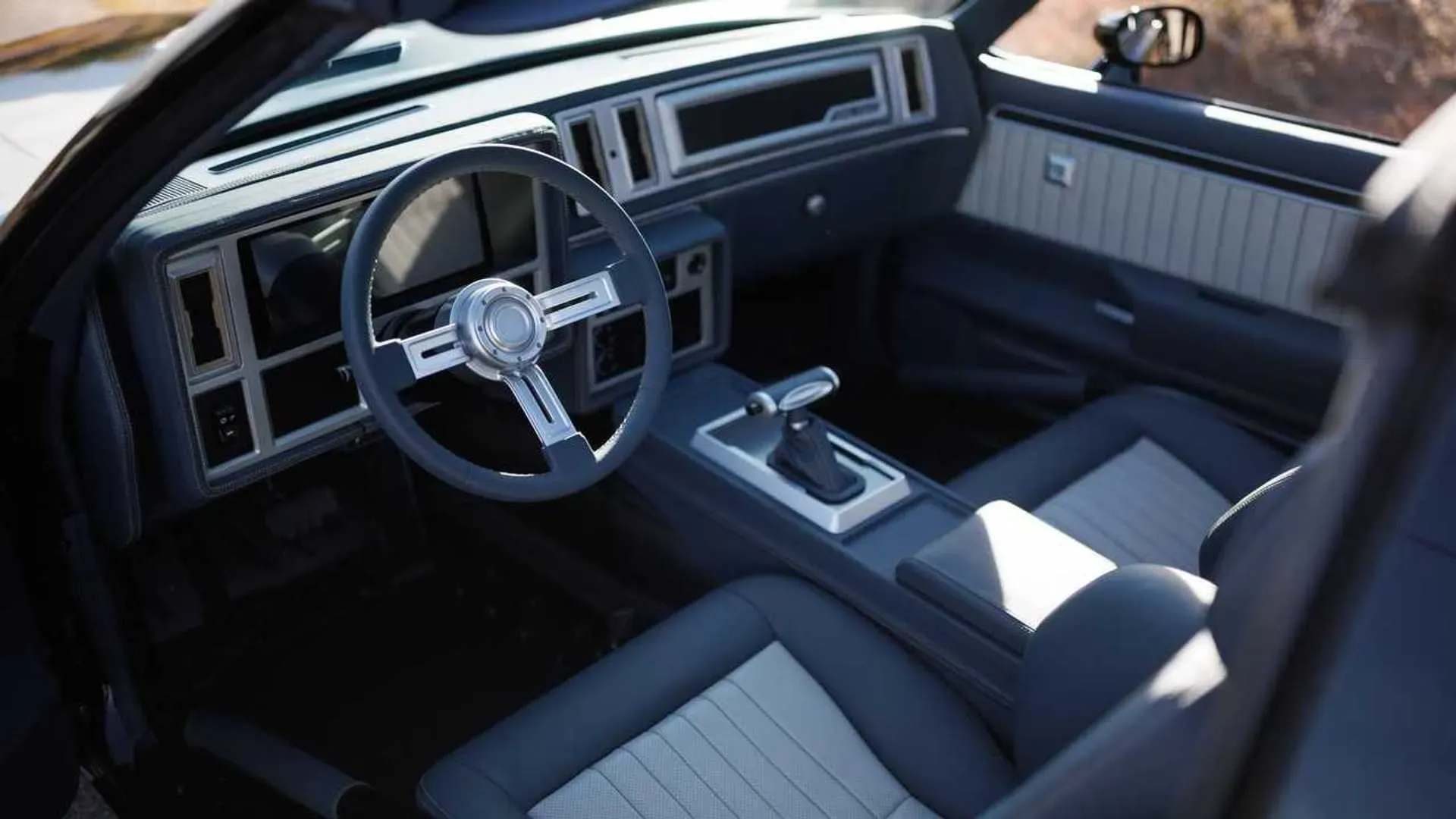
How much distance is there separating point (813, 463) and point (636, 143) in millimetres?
795

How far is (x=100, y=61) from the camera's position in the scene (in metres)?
2.33

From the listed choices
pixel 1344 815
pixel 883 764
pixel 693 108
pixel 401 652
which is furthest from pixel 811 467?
pixel 1344 815

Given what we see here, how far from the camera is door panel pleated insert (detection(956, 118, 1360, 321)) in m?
2.84

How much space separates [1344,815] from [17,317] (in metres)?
1.61

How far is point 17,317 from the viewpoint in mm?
1738

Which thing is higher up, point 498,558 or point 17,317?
point 17,317

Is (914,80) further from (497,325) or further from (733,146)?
(497,325)

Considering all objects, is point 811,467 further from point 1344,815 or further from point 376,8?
point 1344,815

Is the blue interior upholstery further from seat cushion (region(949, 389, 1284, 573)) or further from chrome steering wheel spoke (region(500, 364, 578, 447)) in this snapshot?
chrome steering wheel spoke (region(500, 364, 578, 447))

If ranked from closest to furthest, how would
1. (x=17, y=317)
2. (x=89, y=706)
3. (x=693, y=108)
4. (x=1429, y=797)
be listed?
(x=1429, y=797), (x=17, y=317), (x=89, y=706), (x=693, y=108)

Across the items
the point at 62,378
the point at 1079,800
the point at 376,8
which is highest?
the point at 376,8

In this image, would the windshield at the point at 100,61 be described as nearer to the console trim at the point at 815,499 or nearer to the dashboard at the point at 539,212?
the dashboard at the point at 539,212

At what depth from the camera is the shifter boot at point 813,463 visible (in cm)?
244

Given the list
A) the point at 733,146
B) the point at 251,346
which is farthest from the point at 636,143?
the point at 251,346
